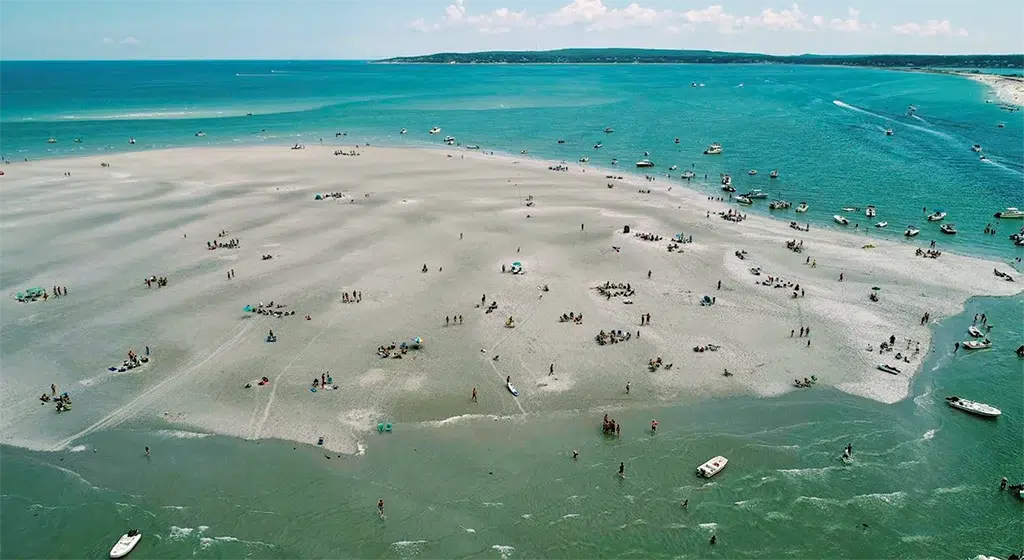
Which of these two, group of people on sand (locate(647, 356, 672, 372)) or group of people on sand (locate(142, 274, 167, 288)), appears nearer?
group of people on sand (locate(647, 356, 672, 372))

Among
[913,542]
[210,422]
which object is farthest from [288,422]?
[913,542]

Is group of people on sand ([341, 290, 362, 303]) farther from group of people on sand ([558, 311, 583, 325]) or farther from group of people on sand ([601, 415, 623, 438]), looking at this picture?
group of people on sand ([601, 415, 623, 438])

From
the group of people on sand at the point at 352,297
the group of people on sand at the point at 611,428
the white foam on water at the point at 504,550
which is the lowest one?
the white foam on water at the point at 504,550

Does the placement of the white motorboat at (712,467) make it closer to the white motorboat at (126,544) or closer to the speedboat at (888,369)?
the speedboat at (888,369)

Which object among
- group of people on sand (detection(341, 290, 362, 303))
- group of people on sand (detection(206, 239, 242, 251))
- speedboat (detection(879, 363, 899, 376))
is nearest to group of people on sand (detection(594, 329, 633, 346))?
speedboat (detection(879, 363, 899, 376))

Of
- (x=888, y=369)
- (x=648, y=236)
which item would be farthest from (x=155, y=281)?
(x=888, y=369)

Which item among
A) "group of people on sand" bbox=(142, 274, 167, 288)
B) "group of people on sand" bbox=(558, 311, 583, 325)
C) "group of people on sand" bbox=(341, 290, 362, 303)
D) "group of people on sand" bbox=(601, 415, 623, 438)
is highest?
"group of people on sand" bbox=(142, 274, 167, 288)

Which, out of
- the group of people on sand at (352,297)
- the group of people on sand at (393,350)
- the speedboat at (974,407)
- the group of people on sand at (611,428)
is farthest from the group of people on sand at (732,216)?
the group of people on sand at (393,350)
